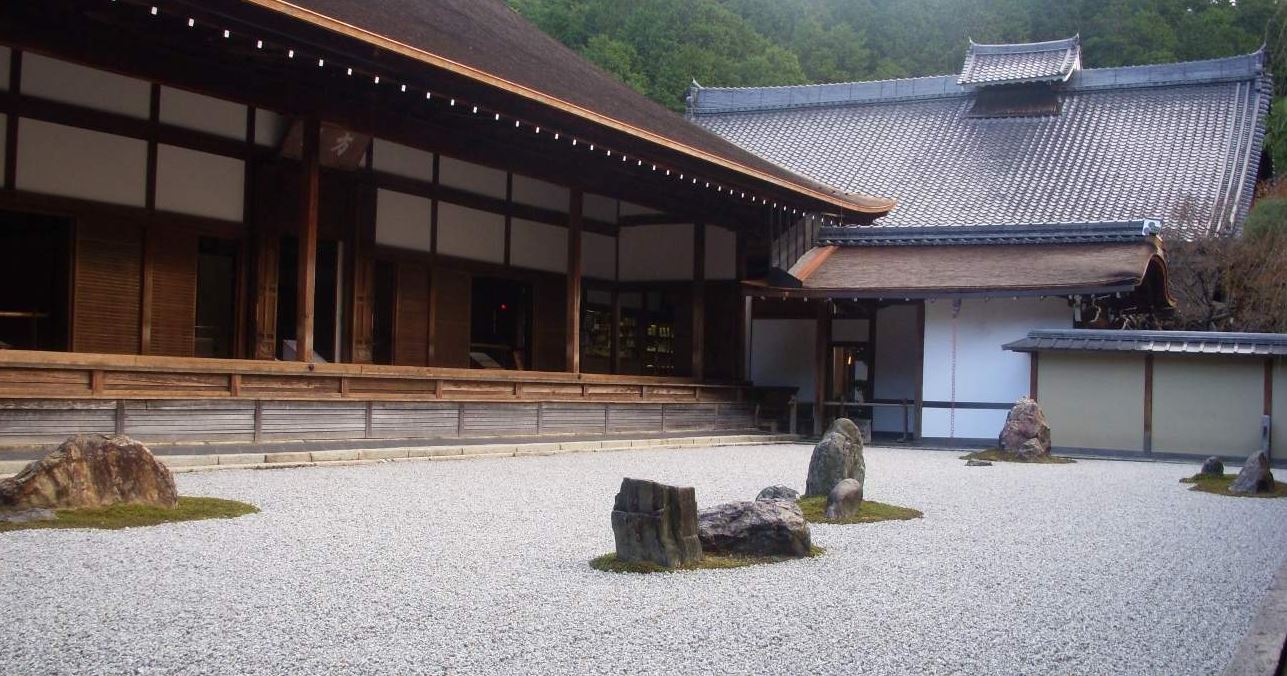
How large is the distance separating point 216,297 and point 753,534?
8486 mm

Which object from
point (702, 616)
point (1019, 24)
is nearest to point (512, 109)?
point (702, 616)

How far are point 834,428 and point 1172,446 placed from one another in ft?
29.5

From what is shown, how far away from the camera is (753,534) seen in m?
6.32

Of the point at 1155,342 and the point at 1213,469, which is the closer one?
the point at 1213,469

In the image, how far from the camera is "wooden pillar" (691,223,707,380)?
18234 millimetres

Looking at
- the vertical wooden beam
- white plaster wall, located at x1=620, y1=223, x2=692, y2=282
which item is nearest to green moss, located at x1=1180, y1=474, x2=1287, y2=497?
the vertical wooden beam

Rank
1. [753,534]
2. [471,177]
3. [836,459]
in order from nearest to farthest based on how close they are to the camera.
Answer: [753,534] < [836,459] < [471,177]

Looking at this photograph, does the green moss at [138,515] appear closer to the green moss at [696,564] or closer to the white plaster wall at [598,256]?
the green moss at [696,564]

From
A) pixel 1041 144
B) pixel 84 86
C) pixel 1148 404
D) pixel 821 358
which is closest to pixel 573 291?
pixel 821 358

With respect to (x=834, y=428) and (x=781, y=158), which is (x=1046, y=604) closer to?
(x=834, y=428)

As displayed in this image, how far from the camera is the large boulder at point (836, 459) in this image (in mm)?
8672

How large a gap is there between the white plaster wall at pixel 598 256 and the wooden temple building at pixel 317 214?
0.50 feet

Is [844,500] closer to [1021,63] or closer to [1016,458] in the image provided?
[1016,458]

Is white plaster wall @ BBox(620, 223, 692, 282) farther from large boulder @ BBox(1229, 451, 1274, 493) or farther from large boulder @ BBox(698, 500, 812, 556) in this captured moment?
large boulder @ BBox(698, 500, 812, 556)
